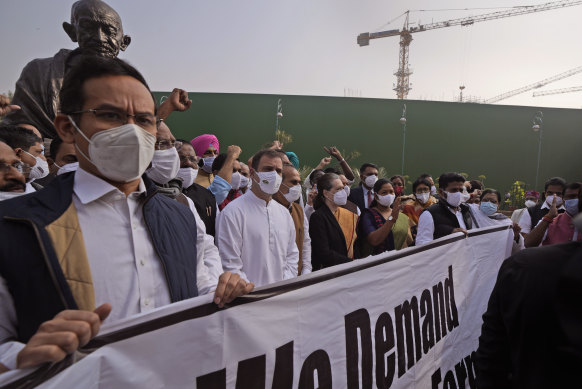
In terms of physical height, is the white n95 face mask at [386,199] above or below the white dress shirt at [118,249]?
below

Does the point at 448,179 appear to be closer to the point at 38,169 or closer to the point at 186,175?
the point at 186,175

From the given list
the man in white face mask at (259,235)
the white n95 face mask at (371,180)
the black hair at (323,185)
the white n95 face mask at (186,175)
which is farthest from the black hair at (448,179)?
the white n95 face mask at (186,175)

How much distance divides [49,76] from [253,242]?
262 centimetres

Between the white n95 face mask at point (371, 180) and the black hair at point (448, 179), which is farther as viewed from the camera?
the white n95 face mask at point (371, 180)

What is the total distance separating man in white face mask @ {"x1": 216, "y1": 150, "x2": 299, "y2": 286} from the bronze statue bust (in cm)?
171

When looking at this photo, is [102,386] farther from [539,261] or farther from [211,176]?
[211,176]

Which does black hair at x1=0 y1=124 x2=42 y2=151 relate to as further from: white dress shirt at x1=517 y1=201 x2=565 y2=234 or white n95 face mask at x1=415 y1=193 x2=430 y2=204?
white dress shirt at x1=517 y1=201 x2=565 y2=234

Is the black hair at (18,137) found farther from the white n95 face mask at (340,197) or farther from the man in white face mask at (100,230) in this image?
the white n95 face mask at (340,197)

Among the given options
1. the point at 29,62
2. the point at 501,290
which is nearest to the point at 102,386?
the point at 501,290

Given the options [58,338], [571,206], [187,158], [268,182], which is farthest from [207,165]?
[571,206]

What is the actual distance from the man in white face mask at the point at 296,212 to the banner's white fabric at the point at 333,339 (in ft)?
4.57

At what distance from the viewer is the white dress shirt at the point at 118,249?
1.22 meters

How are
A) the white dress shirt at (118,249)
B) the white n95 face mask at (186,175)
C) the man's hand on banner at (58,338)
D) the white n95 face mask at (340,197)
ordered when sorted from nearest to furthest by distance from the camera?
the man's hand on banner at (58,338) → the white dress shirt at (118,249) → the white n95 face mask at (186,175) → the white n95 face mask at (340,197)

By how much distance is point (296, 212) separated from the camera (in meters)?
4.03
